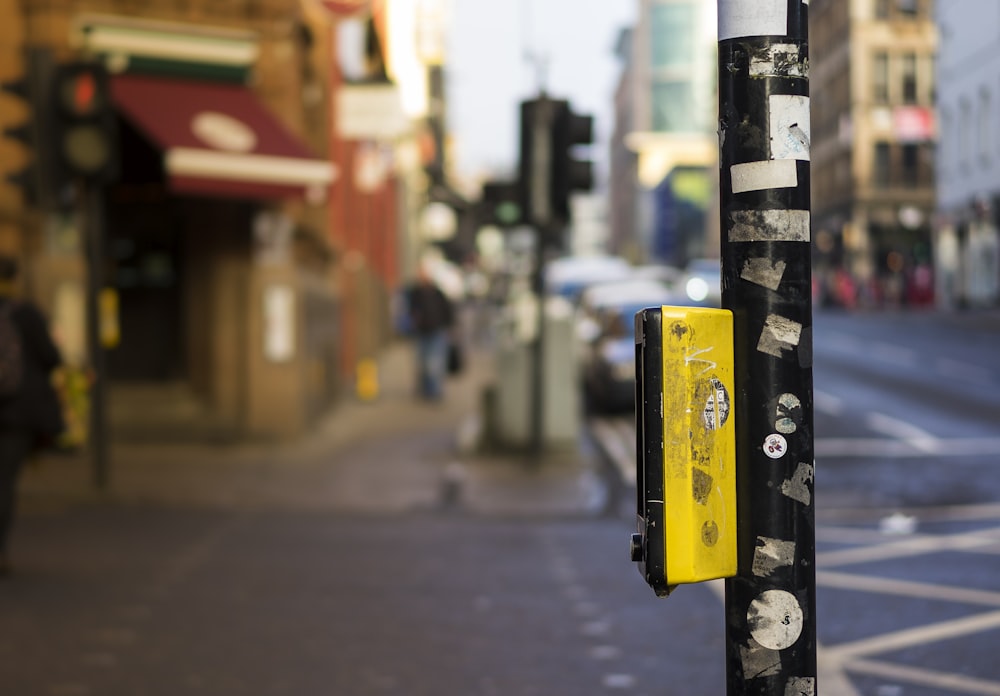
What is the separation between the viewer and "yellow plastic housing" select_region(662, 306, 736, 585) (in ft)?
9.27

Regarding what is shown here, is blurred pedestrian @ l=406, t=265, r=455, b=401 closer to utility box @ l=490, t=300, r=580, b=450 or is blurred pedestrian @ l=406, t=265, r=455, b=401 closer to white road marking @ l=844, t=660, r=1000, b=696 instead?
utility box @ l=490, t=300, r=580, b=450

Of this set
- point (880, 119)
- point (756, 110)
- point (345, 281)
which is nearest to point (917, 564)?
point (756, 110)

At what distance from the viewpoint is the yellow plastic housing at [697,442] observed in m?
2.83

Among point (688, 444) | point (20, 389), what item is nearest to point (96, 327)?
point (20, 389)

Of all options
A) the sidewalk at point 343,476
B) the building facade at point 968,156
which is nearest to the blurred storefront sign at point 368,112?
the sidewalk at point 343,476

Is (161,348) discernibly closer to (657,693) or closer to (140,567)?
(140,567)

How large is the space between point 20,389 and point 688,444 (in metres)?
6.65

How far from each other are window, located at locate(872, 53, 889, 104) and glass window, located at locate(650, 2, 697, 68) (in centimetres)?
3673

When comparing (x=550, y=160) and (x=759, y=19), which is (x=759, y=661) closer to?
(x=759, y=19)

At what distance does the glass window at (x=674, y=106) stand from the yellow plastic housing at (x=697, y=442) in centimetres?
10158

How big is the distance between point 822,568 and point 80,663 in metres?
4.37

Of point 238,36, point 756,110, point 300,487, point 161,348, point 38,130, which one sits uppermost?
point 238,36

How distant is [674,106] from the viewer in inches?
4097

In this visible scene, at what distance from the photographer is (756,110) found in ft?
9.36
